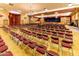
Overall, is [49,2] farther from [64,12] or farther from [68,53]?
[68,53]

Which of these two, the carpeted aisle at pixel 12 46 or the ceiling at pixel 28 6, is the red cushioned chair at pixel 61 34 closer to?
the ceiling at pixel 28 6

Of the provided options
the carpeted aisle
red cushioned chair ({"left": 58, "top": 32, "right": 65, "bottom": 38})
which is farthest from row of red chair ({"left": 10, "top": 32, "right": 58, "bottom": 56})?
red cushioned chair ({"left": 58, "top": 32, "right": 65, "bottom": 38})

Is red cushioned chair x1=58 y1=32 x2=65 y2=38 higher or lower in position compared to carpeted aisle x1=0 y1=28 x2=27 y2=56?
higher

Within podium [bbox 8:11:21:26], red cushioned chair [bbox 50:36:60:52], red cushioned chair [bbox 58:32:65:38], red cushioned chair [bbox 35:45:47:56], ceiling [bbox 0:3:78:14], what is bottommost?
red cushioned chair [bbox 35:45:47:56]

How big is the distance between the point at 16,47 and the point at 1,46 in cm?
54

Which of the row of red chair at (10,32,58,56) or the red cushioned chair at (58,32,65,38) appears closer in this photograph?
the row of red chair at (10,32,58,56)

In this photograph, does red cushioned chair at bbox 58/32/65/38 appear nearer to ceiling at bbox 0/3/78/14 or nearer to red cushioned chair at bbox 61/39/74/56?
red cushioned chair at bbox 61/39/74/56

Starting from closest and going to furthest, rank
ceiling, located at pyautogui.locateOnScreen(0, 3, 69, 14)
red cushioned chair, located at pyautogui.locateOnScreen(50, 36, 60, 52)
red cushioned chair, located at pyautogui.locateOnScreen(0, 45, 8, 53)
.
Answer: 1. red cushioned chair, located at pyautogui.locateOnScreen(0, 45, 8, 53)
2. ceiling, located at pyautogui.locateOnScreen(0, 3, 69, 14)
3. red cushioned chair, located at pyautogui.locateOnScreen(50, 36, 60, 52)

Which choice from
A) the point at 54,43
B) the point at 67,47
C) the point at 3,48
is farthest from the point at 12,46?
the point at 67,47

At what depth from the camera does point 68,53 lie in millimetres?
3971

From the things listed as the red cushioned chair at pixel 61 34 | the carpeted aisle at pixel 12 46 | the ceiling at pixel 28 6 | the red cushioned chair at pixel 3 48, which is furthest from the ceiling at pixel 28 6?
the red cushioned chair at pixel 3 48

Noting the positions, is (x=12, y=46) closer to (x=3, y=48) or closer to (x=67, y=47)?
(x=3, y=48)

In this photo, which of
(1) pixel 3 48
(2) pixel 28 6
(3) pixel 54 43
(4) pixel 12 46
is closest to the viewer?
(1) pixel 3 48

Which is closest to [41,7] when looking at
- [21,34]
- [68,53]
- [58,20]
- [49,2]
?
[49,2]
